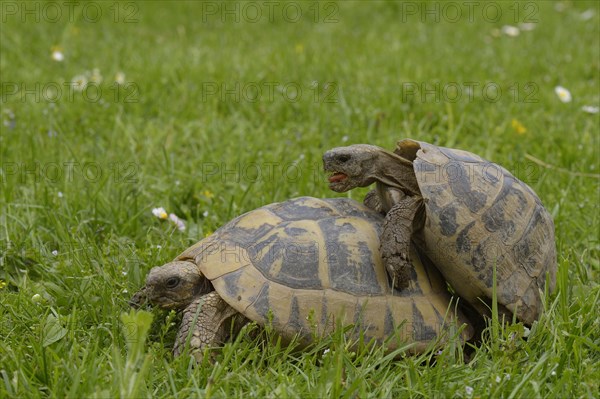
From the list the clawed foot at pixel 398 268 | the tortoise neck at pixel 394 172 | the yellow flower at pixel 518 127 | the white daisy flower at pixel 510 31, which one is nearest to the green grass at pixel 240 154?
the yellow flower at pixel 518 127

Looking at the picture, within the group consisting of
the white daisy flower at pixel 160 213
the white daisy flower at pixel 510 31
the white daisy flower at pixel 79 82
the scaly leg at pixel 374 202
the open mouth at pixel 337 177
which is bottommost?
the white daisy flower at pixel 160 213

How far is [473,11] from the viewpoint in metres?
8.96

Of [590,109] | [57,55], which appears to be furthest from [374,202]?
[57,55]

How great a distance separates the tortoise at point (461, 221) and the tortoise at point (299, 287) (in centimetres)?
10

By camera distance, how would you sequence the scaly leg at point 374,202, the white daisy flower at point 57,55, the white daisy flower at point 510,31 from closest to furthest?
the scaly leg at point 374,202 → the white daisy flower at point 57,55 → the white daisy flower at point 510,31

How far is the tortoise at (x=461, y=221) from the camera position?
3215 mm

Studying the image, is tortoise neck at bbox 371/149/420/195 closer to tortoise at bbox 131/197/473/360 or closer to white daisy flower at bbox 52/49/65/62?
tortoise at bbox 131/197/473/360

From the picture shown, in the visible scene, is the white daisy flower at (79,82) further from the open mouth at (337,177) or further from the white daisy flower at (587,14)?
the white daisy flower at (587,14)

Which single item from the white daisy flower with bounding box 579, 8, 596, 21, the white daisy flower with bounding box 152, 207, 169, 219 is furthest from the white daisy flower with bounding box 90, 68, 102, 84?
the white daisy flower with bounding box 579, 8, 596, 21

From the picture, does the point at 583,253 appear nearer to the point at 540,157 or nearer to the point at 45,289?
the point at 540,157

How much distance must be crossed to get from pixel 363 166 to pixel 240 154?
1921 millimetres

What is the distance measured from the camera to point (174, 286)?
10.5ft

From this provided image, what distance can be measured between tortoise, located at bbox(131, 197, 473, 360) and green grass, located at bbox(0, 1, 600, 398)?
4.4 inches

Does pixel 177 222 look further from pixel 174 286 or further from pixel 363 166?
pixel 363 166
